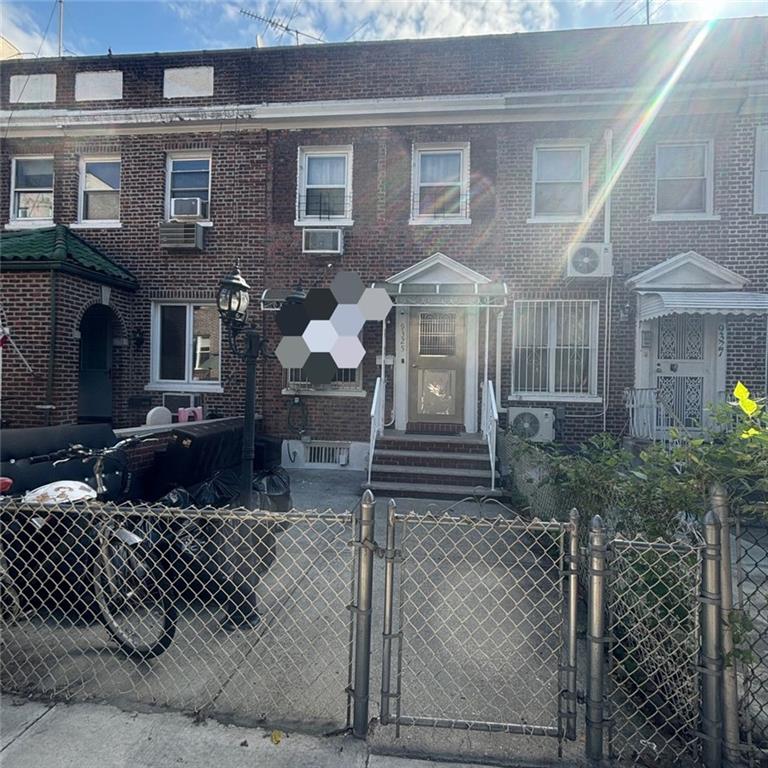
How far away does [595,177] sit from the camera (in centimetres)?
789

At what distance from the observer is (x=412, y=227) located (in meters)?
8.18

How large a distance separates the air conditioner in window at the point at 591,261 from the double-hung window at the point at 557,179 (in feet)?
2.60

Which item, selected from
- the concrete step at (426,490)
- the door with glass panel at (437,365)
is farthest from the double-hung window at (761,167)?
the concrete step at (426,490)

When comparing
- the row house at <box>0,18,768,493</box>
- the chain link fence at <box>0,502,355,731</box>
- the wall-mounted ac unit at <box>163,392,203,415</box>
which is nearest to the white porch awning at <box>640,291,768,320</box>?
the row house at <box>0,18,768,493</box>

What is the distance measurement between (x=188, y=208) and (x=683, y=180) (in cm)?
848

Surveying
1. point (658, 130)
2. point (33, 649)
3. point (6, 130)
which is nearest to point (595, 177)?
point (658, 130)

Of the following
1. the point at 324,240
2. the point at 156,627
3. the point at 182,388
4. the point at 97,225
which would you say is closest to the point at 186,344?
the point at 182,388

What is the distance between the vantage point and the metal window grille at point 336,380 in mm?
8305

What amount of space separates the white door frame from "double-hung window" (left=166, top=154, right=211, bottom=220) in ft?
13.5

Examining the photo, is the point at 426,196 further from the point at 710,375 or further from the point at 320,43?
the point at 710,375

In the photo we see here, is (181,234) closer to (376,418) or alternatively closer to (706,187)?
(376,418)

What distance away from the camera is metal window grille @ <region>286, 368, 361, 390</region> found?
830cm

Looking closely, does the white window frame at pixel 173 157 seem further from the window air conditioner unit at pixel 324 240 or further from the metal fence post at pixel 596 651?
the metal fence post at pixel 596 651

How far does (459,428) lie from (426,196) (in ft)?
13.5
